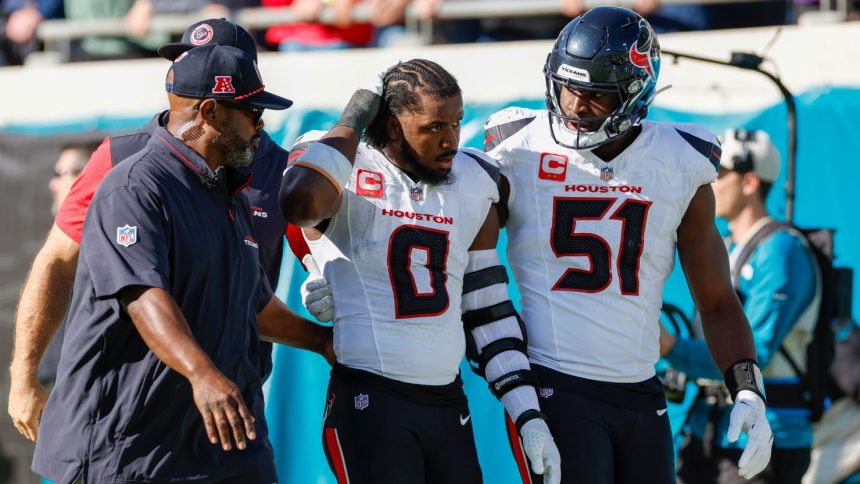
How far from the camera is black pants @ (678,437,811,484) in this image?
4.83 metres

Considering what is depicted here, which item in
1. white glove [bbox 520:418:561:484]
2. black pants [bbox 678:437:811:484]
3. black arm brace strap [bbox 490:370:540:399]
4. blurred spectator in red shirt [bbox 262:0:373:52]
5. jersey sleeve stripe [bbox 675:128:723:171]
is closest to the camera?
white glove [bbox 520:418:561:484]

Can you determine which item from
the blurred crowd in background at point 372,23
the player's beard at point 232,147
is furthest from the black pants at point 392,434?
→ the blurred crowd in background at point 372,23

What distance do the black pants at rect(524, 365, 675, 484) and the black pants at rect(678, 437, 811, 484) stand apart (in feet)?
4.28

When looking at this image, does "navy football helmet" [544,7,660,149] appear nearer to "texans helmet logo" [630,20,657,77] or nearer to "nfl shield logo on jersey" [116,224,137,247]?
"texans helmet logo" [630,20,657,77]

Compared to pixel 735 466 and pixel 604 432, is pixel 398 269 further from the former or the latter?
pixel 735 466

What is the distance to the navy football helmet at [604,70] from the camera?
357 centimetres

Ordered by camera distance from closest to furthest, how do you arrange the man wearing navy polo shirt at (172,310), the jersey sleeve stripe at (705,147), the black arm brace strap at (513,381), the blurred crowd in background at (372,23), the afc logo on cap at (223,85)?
1. the man wearing navy polo shirt at (172,310)
2. the afc logo on cap at (223,85)
3. the black arm brace strap at (513,381)
4. the jersey sleeve stripe at (705,147)
5. the blurred crowd in background at (372,23)

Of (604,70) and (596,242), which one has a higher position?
(604,70)

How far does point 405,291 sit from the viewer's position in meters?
3.45

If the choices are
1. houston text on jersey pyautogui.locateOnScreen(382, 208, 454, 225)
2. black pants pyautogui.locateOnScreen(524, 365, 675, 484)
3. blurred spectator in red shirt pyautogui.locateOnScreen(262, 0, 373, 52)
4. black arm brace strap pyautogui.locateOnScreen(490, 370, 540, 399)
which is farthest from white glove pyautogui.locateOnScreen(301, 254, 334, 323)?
blurred spectator in red shirt pyautogui.locateOnScreen(262, 0, 373, 52)

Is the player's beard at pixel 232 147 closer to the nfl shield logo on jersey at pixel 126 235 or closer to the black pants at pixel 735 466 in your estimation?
the nfl shield logo on jersey at pixel 126 235

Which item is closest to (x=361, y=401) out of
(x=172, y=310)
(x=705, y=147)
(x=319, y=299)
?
(x=319, y=299)

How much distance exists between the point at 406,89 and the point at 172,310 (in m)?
0.98

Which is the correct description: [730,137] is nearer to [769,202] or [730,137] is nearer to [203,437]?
[769,202]
